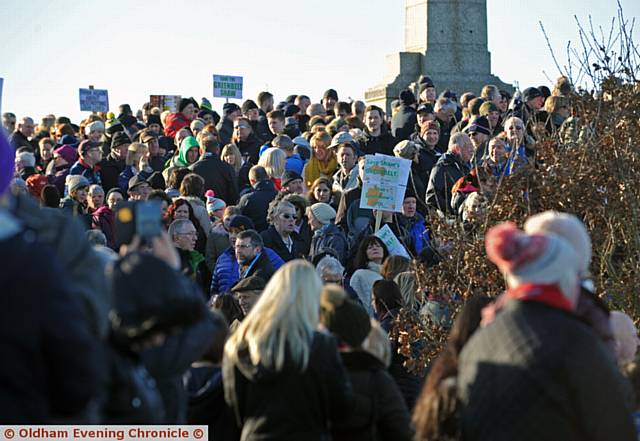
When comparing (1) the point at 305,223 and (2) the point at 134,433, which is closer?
(2) the point at 134,433

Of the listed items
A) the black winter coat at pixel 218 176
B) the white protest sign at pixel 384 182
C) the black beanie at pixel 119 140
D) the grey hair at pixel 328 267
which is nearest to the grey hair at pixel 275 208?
the white protest sign at pixel 384 182

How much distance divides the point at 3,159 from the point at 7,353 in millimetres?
567

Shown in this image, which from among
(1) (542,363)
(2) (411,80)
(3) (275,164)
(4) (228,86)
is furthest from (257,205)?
(2) (411,80)

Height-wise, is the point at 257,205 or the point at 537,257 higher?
the point at 537,257

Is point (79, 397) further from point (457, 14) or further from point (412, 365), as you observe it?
point (457, 14)

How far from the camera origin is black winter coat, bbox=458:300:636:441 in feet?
15.5

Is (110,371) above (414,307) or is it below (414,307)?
above

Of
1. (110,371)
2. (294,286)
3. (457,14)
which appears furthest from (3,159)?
(457,14)

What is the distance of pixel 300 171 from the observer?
16297 mm

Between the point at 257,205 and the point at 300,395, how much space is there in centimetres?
779

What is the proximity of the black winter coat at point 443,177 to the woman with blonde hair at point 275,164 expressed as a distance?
2.05 m

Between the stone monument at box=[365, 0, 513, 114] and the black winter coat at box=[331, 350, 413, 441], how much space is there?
70.1ft

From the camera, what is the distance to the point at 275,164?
49.9 feet

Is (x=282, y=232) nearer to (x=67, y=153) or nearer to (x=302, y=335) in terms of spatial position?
(x=67, y=153)
